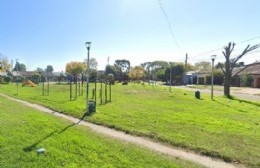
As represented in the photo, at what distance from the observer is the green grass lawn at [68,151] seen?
7328 millimetres

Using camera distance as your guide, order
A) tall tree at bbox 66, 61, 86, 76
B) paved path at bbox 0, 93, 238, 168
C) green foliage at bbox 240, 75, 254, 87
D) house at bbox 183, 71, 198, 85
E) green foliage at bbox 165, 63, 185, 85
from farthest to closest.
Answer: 1. tall tree at bbox 66, 61, 86, 76
2. house at bbox 183, 71, 198, 85
3. green foliage at bbox 165, 63, 185, 85
4. green foliage at bbox 240, 75, 254, 87
5. paved path at bbox 0, 93, 238, 168

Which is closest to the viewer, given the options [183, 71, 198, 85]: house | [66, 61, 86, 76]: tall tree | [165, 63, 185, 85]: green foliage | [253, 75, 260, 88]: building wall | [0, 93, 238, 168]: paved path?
[0, 93, 238, 168]: paved path

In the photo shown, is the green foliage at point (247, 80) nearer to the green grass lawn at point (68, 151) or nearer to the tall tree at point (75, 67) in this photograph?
the tall tree at point (75, 67)

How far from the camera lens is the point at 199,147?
8.96 meters

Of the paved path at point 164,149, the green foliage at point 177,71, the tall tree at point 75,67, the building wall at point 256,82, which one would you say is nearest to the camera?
the paved path at point 164,149

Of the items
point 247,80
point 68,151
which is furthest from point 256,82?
point 68,151

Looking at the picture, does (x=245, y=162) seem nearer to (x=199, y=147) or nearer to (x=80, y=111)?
(x=199, y=147)

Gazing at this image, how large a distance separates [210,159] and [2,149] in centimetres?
570

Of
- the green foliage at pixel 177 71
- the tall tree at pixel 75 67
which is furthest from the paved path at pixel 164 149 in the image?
the tall tree at pixel 75 67

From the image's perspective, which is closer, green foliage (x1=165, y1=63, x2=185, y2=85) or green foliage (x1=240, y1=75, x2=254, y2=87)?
green foliage (x1=240, y1=75, x2=254, y2=87)

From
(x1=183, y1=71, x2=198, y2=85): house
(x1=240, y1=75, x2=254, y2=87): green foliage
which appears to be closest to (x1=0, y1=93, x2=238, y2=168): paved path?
(x1=240, y1=75, x2=254, y2=87): green foliage

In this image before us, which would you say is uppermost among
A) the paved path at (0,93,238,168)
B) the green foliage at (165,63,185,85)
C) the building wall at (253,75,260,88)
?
the green foliage at (165,63,185,85)

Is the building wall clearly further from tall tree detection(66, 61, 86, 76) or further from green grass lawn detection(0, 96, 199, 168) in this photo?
green grass lawn detection(0, 96, 199, 168)

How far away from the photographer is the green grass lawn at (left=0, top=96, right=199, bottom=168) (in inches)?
289
